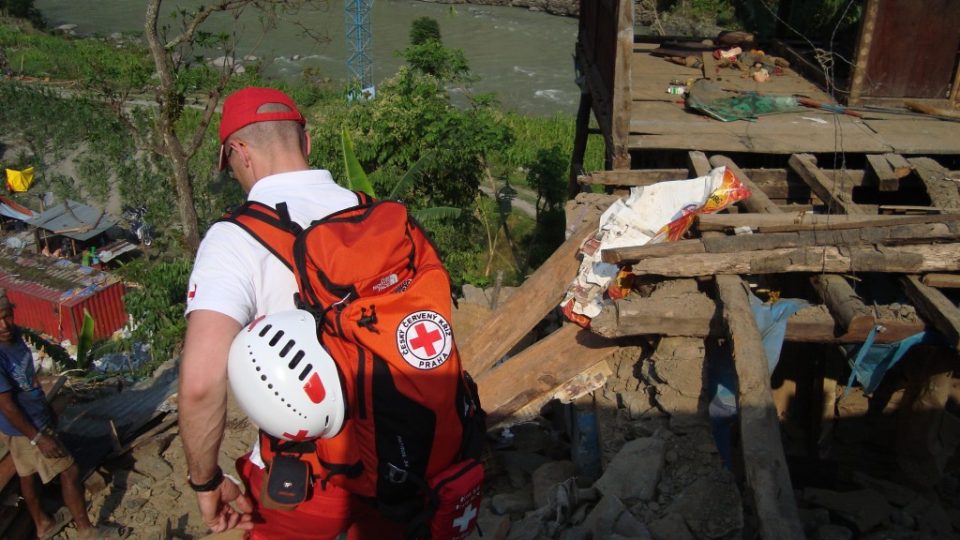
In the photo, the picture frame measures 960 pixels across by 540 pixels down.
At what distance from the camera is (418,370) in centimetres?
216

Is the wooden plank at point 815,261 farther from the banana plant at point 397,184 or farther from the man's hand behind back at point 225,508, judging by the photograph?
the banana plant at point 397,184

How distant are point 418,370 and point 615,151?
453 cm

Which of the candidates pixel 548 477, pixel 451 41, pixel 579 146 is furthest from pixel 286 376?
pixel 451 41

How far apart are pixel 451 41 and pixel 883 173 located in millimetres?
25077

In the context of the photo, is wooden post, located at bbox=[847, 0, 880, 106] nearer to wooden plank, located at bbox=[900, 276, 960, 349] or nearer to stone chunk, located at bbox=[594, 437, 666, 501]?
wooden plank, located at bbox=[900, 276, 960, 349]

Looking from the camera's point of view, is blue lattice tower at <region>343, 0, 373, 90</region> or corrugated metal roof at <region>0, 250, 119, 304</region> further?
blue lattice tower at <region>343, 0, 373, 90</region>

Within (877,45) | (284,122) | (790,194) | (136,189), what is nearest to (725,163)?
(790,194)

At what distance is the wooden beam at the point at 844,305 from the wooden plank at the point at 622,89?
8.72ft

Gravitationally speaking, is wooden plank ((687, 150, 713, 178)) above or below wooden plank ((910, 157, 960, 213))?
below

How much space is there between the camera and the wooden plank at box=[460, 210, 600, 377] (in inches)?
191

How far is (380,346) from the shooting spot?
212 centimetres

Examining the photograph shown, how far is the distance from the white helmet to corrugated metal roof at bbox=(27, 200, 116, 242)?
44.9 feet

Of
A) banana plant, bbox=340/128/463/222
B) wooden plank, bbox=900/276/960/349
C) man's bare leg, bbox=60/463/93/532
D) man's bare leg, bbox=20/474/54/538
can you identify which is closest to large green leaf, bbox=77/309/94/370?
banana plant, bbox=340/128/463/222

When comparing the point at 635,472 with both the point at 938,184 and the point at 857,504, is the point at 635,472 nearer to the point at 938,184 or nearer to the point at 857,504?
the point at 857,504
